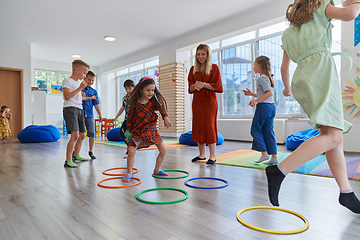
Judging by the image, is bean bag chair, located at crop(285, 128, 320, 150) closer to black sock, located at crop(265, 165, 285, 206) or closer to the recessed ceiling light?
black sock, located at crop(265, 165, 285, 206)

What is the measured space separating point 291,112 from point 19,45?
7.57m

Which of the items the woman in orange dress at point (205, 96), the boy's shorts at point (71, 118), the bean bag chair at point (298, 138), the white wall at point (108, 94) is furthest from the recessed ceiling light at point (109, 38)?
the bean bag chair at point (298, 138)

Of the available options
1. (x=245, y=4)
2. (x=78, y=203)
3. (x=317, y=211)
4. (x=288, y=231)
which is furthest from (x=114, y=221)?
(x=245, y=4)

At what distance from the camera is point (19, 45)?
7.51 meters

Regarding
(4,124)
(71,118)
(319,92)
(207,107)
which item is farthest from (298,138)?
(4,124)

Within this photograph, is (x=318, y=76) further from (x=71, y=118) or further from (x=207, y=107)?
(x=71, y=118)

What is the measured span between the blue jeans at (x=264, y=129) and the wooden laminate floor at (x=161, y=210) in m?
0.57

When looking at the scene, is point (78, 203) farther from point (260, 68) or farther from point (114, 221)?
point (260, 68)

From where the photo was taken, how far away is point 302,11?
137 centimetres

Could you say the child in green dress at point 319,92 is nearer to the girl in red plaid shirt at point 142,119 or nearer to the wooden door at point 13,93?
the girl in red plaid shirt at point 142,119

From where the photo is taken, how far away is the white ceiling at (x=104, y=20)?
5.13 metres

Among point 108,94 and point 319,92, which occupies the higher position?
point 108,94

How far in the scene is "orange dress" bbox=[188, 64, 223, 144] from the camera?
2.99 m

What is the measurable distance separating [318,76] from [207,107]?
1.74 metres
